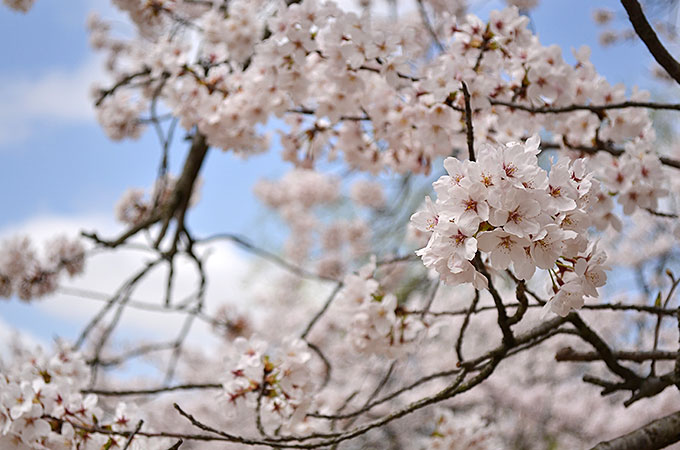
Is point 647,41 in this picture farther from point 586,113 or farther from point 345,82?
point 345,82

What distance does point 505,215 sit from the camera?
776 millimetres

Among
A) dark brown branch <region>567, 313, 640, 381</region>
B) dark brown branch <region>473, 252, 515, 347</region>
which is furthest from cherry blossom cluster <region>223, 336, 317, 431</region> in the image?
dark brown branch <region>567, 313, 640, 381</region>

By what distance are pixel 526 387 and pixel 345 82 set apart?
15.4 ft

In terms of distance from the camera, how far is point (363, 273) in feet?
5.35

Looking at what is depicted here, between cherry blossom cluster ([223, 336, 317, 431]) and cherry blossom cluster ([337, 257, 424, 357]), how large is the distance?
0.56 feet

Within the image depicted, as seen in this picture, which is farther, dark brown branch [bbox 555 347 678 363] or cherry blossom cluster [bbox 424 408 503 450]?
cherry blossom cluster [bbox 424 408 503 450]

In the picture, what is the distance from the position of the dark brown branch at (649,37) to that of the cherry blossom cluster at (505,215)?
52cm

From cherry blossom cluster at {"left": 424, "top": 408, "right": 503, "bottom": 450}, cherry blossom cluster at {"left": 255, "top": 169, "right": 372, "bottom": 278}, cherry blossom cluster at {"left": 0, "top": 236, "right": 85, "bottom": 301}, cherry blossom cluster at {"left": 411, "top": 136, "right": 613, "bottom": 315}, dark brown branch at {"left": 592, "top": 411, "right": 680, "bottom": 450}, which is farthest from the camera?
cherry blossom cluster at {"left": 255, "top": 169, "right": 372, "bottom": 278}

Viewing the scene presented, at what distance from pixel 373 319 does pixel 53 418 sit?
81 centimetres

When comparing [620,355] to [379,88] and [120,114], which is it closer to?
[379,88]

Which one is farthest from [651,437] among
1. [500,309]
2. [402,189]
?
[402,189]

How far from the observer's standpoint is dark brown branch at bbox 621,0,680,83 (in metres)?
1.17

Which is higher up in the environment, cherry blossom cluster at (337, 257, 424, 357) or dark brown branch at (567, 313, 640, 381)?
cherry blossom cluster at (337, 257, 424, 357)

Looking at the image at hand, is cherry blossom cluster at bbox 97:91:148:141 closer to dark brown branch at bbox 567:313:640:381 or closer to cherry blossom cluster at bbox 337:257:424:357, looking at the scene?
cherry blossom cluster at bbox 337:257:424:357
